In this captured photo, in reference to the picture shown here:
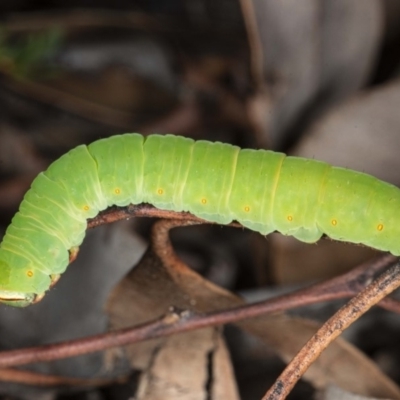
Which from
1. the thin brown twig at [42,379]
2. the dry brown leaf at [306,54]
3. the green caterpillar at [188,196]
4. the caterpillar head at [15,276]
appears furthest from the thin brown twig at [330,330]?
the dry brown leaf at [306,54]

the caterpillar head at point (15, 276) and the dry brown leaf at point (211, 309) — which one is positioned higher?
the dry brown leaf at point (211, 309)

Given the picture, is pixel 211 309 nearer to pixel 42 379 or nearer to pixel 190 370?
pixel 190 370

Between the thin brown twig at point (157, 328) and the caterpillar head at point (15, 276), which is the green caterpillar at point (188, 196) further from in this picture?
the thin brown twig at point (157, 328)

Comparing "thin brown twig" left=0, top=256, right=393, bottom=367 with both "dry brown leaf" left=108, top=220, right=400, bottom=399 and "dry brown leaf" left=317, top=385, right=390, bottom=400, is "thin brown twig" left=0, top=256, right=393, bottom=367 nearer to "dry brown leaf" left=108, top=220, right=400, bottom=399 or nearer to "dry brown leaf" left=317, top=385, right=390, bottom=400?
"dry brown leaf" left=108, top=220, right=400, bottom=399

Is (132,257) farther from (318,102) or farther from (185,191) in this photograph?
(318,102)

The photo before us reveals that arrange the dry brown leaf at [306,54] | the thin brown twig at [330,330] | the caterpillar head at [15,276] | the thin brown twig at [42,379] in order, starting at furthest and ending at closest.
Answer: the dry brown leaf at [306,54] < the thin brown twig at [42,379] < the caterpillar head at [15,276] < the thin brown twig at [330,330]

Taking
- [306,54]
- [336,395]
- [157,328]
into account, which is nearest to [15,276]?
[157,328]
